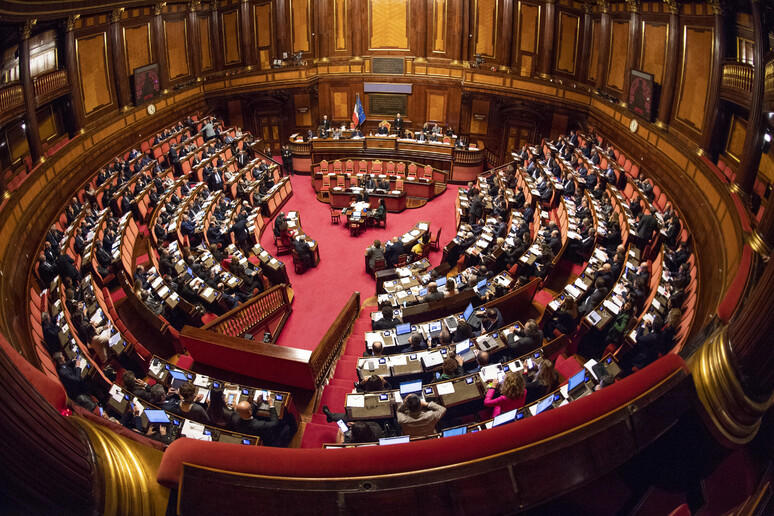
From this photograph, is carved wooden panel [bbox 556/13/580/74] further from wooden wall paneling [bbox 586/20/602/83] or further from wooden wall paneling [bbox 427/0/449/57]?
wooden wall paneling [bbox 427/0/449/57]

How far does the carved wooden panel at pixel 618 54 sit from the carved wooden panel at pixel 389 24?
26.5 ft

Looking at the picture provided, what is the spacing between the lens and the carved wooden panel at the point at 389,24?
738 inches

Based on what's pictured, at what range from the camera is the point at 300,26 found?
19.1 metres

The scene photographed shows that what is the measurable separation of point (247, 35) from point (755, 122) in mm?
17728

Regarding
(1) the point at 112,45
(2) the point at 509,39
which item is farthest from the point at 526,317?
(1) the point at 112,45

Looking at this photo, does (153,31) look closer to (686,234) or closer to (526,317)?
(526,317)

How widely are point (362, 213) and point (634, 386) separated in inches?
474

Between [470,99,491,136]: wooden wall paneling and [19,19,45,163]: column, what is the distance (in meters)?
14.4

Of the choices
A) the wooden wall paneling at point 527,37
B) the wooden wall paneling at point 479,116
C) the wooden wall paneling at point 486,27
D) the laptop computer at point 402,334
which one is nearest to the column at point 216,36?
the wooden wall paneling at point 486,27

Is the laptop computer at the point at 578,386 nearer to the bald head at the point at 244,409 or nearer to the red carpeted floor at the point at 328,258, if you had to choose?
the bald head at the point at 244,409

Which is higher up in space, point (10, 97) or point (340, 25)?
point (340, 25)

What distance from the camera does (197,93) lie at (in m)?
18.8

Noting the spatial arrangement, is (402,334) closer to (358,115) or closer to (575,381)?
(575,381)

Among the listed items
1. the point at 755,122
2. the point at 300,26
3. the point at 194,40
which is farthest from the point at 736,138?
the point at 194,40
